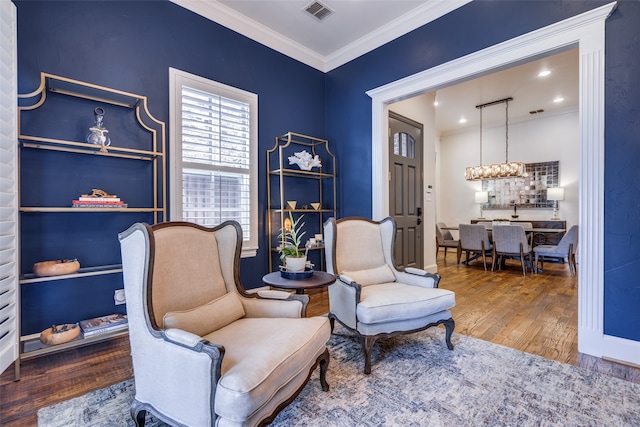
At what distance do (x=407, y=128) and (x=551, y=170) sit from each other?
4593mm

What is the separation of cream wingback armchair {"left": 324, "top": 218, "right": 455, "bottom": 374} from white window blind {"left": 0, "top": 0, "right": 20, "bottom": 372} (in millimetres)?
2179

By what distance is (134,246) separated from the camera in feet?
4.66

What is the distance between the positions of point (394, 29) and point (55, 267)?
4.09 meters

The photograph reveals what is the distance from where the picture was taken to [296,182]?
13.5 ft

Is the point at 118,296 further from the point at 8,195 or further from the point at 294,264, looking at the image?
the point at 294,264

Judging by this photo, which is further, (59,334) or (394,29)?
(394,29)

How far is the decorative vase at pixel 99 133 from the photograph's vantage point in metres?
2.40

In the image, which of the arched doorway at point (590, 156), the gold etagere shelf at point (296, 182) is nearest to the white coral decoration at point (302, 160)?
the gold etagere shelf at point (296, 182)

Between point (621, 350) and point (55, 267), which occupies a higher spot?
point (55, 267)

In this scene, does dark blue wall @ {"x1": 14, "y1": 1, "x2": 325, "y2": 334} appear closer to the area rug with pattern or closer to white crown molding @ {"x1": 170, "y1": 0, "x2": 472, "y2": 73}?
white crown molding @ {"x1": 170, "y1": 0, "x2": 472, "y2": 73}

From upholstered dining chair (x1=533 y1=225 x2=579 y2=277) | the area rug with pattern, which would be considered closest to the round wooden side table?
the area rug with pattern

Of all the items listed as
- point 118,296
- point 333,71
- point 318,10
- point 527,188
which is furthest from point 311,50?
point 527,188

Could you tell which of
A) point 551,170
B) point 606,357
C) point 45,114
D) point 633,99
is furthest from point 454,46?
point 551,170

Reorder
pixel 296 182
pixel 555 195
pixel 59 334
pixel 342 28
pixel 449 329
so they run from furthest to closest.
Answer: pixel 555 195, pixel 296 182, pixel 342 28, pixel 449 329, pixel 59 334
